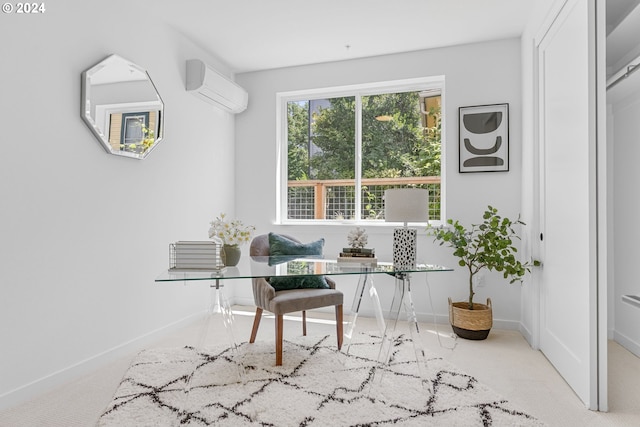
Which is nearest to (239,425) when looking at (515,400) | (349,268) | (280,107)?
(349,268)

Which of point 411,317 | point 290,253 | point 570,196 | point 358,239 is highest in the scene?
point 570,196

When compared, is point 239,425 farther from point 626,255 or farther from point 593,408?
point 626,255

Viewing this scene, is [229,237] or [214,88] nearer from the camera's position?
[229,237]

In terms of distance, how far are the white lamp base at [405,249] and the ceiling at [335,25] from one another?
1784mm

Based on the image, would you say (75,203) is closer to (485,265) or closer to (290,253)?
(290,253)

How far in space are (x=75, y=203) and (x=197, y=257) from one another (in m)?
0.96

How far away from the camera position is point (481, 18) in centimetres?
314

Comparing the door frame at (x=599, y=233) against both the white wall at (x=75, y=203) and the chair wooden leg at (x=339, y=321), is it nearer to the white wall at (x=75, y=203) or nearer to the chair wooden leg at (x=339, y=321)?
the chair wooden leg at (x=339, y=321)

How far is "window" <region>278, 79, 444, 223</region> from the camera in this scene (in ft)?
12.7

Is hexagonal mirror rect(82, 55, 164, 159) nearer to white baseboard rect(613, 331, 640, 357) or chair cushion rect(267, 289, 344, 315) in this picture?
chair cushion rect(267, 289, 344, 315)

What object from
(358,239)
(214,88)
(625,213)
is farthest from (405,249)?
(214,88)

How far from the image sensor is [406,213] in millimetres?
2402

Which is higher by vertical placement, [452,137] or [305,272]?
[452,137]

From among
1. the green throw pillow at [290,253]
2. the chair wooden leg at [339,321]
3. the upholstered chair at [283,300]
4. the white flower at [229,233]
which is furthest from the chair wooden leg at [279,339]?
the white flower at [229,233]
